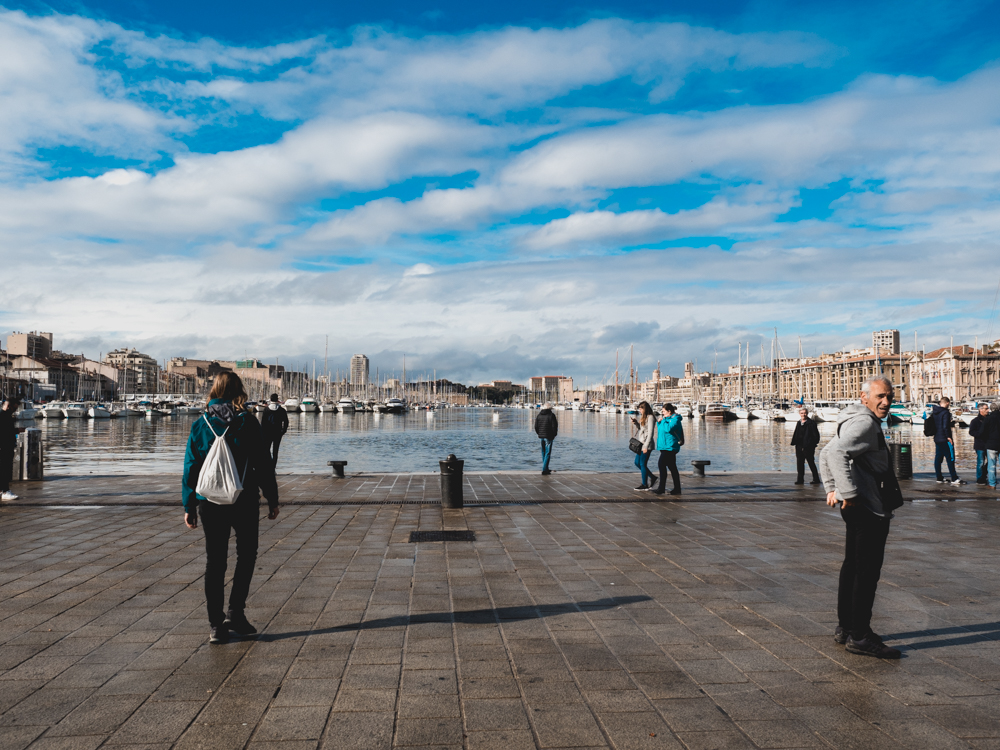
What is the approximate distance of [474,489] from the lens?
14258mm

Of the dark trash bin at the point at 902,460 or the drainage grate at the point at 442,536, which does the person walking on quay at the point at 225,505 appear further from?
the dark trash bin at the point at 902,460

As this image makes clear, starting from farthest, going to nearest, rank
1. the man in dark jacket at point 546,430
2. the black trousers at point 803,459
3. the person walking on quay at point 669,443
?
the man in dark jacket at point 546,430, the black trousers at point 803,459, the person walking on quay at point 669,443

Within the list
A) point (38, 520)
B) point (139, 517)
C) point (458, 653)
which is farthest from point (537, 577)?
point (38, 520)

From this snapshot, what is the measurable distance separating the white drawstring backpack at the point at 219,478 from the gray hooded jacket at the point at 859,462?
3989 millimetres

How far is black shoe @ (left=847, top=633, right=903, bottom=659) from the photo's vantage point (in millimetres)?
4523

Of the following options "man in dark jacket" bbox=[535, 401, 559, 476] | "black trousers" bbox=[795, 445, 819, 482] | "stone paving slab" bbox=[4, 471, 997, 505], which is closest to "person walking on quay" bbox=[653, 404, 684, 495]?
"stone paving slab" bbox=[4, 471, 997, 505]

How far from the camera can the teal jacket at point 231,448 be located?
472cm

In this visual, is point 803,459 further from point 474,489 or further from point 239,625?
point 239,625

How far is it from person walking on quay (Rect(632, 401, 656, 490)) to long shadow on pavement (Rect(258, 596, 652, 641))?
807cm

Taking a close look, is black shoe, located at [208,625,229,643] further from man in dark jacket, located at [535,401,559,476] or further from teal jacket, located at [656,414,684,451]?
man in dark jacket, located at [535,401,559,476]

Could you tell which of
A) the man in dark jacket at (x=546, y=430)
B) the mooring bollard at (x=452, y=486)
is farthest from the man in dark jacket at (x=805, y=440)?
the mooring bollard at (x=452, y=486)

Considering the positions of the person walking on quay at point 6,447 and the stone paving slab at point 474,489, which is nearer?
the person walking on quay at point 6,447

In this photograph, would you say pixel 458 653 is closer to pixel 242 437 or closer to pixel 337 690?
pixel 337 690

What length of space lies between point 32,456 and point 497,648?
48.2 ft
